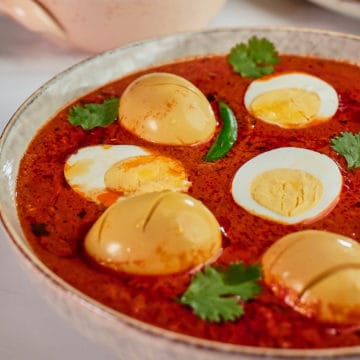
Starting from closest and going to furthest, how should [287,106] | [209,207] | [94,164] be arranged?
1. [209,207]
2. [94,164]
3. [287,106]

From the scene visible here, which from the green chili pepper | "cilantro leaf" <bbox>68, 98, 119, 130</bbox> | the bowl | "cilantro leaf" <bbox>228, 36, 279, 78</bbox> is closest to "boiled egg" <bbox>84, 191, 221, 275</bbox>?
the green chili pepper

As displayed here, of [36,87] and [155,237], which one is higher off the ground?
[155,237]

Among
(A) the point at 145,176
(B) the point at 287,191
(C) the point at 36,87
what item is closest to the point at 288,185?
(B) the point at 287,191

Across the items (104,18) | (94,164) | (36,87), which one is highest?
(104,18)

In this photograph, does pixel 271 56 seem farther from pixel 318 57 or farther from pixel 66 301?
pixel 66 301

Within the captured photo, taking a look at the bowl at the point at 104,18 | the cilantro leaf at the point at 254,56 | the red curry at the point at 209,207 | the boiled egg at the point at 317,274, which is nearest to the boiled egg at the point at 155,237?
the red curry at the point at 209,207

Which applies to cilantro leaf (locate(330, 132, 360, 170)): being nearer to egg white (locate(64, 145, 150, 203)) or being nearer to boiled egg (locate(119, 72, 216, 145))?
boiled egg (locate(119, 72, 216, 145))

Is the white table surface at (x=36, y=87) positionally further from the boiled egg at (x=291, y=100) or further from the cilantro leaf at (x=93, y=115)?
the boiled egg at (x=291, y=100)

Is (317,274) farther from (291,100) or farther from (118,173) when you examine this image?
(291,100)
